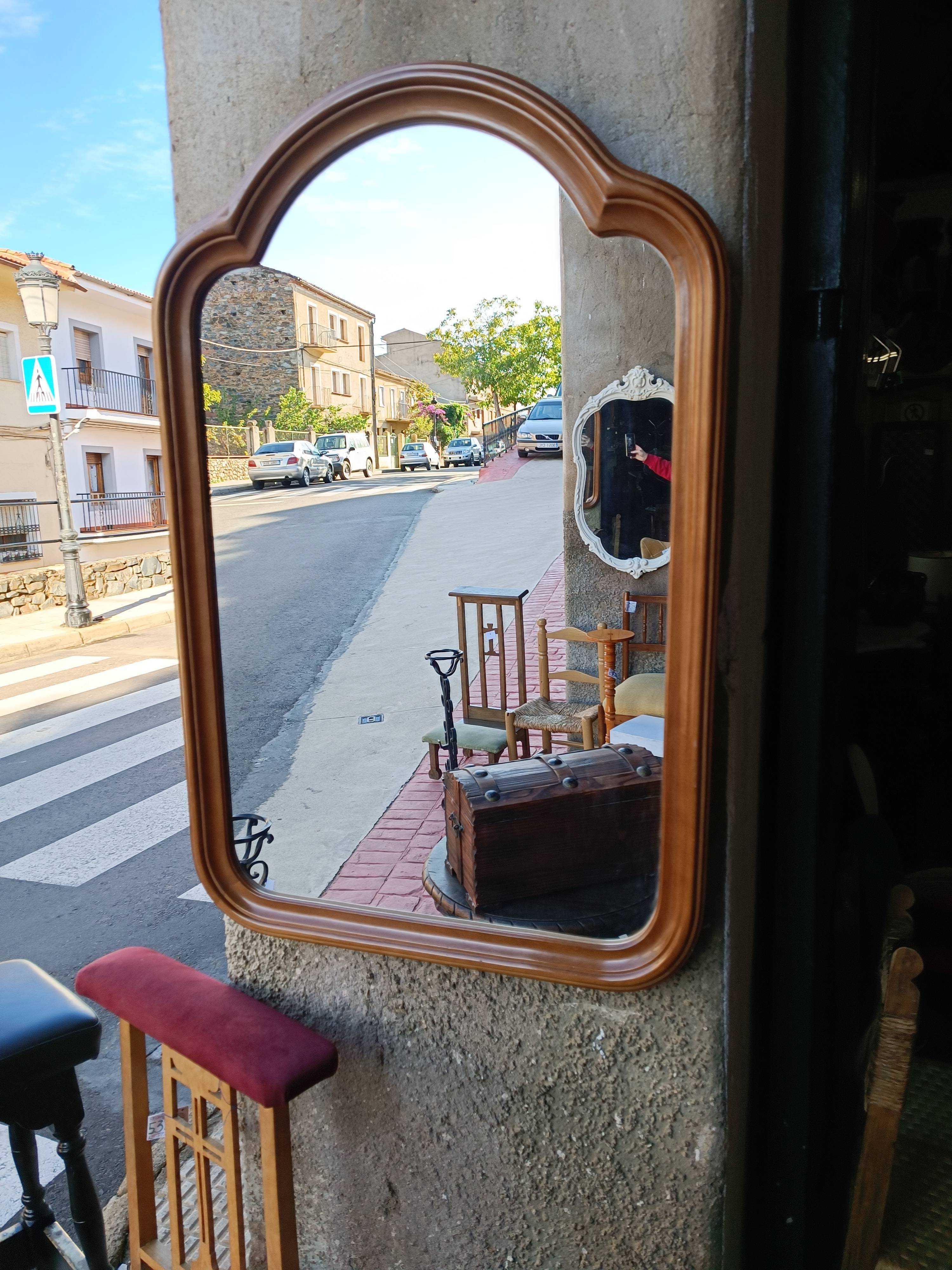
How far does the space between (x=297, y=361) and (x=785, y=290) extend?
41.2 inches

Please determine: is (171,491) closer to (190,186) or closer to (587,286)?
(190,186)

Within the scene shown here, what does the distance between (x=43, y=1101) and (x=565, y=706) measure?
1.30m

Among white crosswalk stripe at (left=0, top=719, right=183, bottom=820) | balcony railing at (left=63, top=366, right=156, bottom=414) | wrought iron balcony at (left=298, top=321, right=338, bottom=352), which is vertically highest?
balcony railing at (left=63, top=366, right=156, bottom=414)

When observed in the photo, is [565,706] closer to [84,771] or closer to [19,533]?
[84,771]

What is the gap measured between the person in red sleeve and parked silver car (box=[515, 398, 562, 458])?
21cm

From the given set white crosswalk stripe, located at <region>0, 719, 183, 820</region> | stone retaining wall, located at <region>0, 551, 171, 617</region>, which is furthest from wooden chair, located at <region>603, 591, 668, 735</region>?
stone retaining wall, located at <region>0, 551, 171, 617</region>

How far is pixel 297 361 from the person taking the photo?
76.7 inches

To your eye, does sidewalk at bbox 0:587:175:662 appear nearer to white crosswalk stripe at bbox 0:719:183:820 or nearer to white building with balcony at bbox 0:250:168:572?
white building with balcony at bbox 0:250:168:572

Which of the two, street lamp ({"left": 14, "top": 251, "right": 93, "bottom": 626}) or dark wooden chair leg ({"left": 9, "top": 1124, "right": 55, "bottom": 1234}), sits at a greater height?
street lamp ({"left": 14, "top": 251, "right": 93, "bottom": 626})

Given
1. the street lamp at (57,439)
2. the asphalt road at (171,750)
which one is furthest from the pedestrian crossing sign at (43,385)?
the asphalt road at (171,750)

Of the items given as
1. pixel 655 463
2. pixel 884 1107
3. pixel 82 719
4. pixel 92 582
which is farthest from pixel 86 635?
pixel 884 1107

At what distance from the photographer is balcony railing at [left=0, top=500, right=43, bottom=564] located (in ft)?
39.1

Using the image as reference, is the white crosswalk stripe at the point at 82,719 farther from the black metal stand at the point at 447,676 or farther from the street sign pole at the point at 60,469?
the black metal stand at the point at 447,676

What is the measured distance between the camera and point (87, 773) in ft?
18.5
